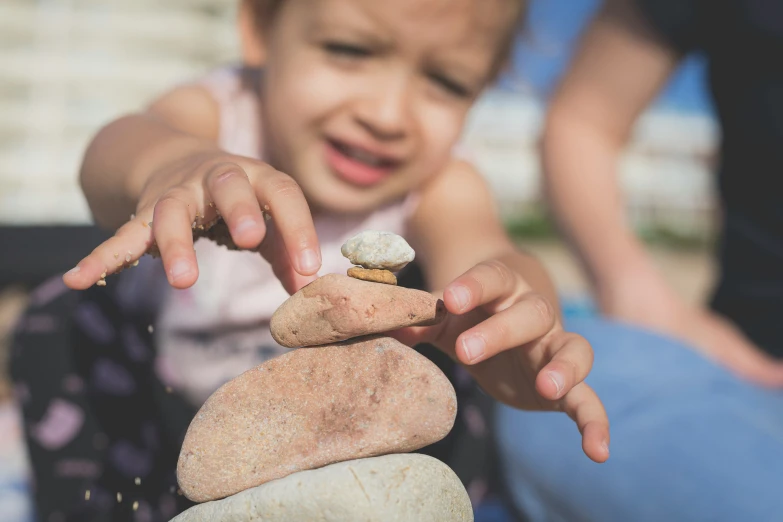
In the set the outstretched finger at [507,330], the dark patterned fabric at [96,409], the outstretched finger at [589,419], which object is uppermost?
the outstretched finger at [507,330]

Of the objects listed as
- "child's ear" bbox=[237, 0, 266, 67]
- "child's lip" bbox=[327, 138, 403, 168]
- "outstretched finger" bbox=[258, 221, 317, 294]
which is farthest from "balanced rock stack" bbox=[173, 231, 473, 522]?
"child's ear" bbox=[237, 0, 266, 67]

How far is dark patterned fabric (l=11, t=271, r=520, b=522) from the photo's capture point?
1.42 m

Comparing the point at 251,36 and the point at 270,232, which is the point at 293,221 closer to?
the point at 270,232

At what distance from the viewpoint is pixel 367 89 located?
1439 millimetres

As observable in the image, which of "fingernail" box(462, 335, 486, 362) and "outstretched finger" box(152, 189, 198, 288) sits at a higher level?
"outstretched finger" box(152, 189, 198, 288)

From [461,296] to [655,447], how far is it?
99 cm

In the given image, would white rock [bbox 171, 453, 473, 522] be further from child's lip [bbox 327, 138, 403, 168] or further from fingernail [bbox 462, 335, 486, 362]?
child's lip [bbox 327, 138, 403, 168]

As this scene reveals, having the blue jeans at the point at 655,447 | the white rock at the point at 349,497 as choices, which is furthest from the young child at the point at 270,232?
the blue jeans at the point at 655,447

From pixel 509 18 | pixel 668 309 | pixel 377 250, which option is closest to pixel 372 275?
pixel 377 250

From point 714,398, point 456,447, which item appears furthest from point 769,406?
point 456,447

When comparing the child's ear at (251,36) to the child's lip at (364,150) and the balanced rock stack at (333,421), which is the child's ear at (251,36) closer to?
the child's lip at (364,150)

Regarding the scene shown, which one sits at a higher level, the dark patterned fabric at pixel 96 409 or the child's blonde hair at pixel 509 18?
the child's blonde hair at pixel 509 18

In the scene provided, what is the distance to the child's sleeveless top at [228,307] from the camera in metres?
1.27

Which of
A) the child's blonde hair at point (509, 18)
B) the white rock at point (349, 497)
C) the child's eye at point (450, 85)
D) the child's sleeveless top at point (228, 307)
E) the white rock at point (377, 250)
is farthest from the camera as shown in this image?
the child's blonde hair at point (509, 18)
